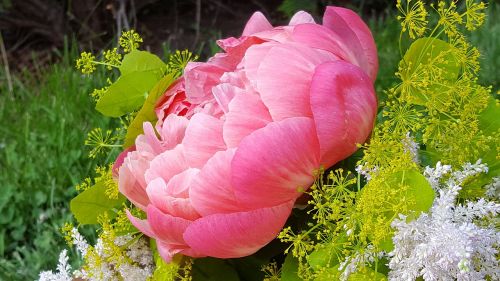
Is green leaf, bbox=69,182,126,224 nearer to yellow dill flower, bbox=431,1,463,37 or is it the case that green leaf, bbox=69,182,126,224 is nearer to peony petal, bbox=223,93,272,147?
peony petal, bbox=223,93,272,147

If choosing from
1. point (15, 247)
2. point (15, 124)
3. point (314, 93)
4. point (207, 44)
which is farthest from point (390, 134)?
point (207, 44)

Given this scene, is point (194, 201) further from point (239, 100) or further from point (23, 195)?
point (23, 195)

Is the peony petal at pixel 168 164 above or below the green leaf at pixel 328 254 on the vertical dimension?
above

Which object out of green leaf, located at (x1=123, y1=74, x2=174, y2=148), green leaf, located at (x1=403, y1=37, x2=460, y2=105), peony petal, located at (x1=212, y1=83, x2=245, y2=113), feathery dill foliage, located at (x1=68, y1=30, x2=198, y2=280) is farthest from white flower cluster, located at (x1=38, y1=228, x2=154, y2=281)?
green leaf, located at (x1=403, y1=37, x2=460, y2=105)

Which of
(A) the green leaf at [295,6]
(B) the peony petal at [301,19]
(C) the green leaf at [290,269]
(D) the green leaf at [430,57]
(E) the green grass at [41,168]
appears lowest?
(A) the green leaf at [295,6]

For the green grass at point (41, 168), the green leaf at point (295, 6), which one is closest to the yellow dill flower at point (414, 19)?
the green grass at point (41, 168)

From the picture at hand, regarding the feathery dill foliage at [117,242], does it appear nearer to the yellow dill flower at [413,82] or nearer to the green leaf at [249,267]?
the green leaf at [249,267]

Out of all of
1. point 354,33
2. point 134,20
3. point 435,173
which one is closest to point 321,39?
point 354,33
